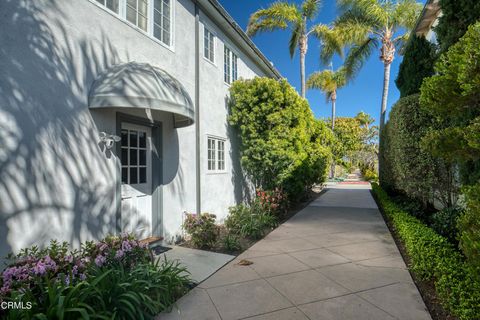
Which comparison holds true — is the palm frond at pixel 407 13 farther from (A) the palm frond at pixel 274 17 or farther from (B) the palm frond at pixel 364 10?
(A) the palm frond at pixel 274 17

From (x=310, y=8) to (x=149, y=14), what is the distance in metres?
14.6

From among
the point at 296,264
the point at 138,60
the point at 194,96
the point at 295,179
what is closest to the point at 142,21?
the point at 138,60

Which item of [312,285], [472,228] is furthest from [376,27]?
[312,285]

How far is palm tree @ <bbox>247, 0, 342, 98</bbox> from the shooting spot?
16609 mm

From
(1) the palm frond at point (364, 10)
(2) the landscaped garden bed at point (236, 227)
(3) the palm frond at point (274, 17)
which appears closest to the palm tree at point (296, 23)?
(3) the palm frond at point (274, 17)

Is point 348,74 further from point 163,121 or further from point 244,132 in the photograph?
point 163,121

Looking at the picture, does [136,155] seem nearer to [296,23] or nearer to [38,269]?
[38,269]

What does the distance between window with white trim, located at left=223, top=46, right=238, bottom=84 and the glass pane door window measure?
5.14 m

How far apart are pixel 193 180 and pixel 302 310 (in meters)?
5.19

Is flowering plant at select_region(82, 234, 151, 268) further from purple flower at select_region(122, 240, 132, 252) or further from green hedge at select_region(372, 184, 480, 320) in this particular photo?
green hedge at select_region(372, 184, 480, 320)

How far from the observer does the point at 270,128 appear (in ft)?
34.9

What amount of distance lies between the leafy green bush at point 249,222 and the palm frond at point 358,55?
13998mm

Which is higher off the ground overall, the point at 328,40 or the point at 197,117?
the point at 328,40

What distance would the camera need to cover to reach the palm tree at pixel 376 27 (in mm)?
16641
